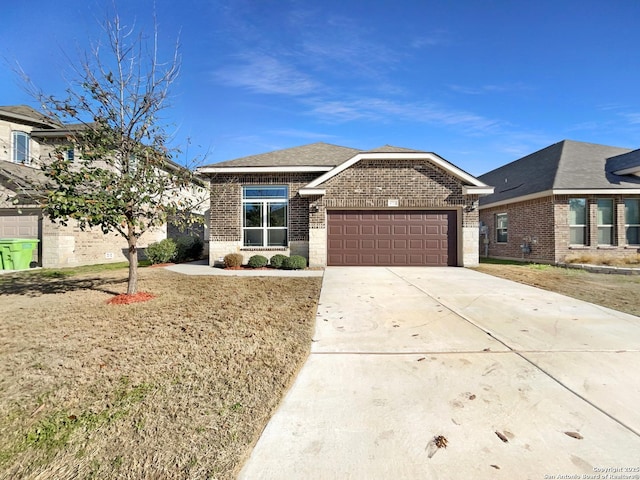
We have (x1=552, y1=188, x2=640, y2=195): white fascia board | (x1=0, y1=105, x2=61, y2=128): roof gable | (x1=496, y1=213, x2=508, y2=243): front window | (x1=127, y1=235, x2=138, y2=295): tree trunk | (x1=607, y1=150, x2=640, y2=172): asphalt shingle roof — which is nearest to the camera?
(x1=127, y1=235, x2=138, y2=295): tree trunk

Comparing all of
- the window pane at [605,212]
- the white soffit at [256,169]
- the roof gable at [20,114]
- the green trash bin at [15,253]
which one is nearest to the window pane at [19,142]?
the roof gable at [20,114]

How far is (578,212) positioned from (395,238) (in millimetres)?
8773

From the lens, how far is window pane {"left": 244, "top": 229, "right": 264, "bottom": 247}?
12.7 metres

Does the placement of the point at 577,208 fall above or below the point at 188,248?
above

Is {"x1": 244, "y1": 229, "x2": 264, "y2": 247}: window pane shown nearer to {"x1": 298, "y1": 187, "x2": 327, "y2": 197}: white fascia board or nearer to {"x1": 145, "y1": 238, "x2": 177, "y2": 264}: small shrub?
{"x1": 298, "y1": 187, "x2": 327, "y2": 197}: white fascia board

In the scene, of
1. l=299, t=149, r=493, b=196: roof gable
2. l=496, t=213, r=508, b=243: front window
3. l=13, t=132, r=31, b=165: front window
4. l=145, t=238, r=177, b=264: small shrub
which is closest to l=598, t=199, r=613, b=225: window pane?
l=496, t=213, r=508, b=243: front window

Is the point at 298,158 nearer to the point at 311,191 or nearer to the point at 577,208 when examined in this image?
the point at 311,191

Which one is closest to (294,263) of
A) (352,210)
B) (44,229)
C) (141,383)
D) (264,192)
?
(352,210)

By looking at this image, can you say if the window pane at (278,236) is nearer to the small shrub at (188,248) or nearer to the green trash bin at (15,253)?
the small shrub at (188,248)

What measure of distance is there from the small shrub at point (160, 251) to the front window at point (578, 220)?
727 inches

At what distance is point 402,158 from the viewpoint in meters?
12.0

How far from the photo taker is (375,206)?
39.6 ft

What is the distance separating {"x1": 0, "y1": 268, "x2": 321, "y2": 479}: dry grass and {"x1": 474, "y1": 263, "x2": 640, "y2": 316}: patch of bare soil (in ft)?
20.8

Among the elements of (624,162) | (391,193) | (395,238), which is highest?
(624,162)
